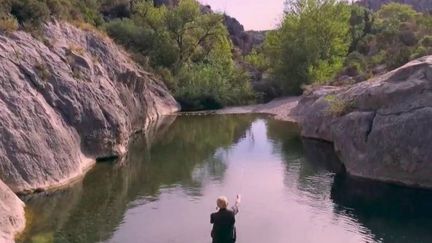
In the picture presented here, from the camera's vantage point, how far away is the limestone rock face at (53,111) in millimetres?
23125

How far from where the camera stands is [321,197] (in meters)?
24.0

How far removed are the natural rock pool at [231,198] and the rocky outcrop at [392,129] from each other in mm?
1026

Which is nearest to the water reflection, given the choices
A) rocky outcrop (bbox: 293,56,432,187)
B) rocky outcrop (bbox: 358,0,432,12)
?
rocky outcrop (bbox: 293,56,432,187)

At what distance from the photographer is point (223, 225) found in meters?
15.1

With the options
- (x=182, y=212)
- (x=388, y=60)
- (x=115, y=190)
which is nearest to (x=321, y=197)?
(x=182, y=212)

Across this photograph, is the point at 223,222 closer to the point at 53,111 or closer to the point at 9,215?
the point at 9,215

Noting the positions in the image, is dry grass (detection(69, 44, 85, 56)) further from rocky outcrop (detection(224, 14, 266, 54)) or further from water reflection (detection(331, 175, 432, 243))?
rocky outcrop (detection(224, 14, 266, 54))

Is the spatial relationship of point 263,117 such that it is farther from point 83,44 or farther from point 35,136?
point 35,136

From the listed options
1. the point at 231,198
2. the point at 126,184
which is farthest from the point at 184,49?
the point at 231,198

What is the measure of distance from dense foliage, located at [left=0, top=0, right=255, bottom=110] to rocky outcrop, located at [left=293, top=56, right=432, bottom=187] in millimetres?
33157

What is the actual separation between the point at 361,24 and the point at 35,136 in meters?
74.7

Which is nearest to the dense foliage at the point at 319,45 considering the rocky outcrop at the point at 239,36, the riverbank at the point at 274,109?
the riverbank at the point at 274,109

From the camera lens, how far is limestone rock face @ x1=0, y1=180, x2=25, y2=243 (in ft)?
56.3

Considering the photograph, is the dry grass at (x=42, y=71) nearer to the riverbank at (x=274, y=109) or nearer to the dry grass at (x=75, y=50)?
the dry grass at (x=75, y=50)
